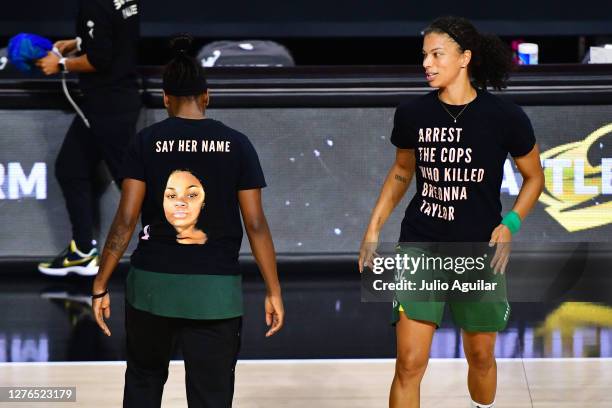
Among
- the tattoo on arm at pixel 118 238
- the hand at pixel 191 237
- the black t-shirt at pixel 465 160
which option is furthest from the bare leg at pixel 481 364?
the tattoo on arm at pixel 118 238

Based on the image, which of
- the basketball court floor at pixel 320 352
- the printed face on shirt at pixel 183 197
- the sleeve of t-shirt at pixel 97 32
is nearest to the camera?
the printed face on shirt at pixel 183 197

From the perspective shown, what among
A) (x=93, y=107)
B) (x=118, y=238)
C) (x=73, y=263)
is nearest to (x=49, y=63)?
(x=93, y=107)

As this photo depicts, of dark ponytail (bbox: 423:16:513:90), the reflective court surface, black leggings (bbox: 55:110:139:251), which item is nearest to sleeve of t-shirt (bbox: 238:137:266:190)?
dark ponytail (bbox: 423:16:513:90)

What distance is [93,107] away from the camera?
6461 millimetres

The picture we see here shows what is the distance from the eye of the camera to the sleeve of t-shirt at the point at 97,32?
20.4 feet

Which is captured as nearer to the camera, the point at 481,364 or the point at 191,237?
the point at 191,237

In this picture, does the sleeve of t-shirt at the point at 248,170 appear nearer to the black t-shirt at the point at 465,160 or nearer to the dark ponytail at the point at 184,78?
the dark ponytail at the point at 184,78

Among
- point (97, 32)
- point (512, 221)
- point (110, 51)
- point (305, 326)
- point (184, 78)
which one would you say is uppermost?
point (184, 78)

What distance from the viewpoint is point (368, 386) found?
16.3 ft

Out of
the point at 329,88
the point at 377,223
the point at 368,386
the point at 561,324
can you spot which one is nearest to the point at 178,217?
the point at 377,223

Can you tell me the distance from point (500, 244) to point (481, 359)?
46 centimetres

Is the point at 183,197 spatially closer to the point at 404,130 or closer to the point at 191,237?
the point at 191,237

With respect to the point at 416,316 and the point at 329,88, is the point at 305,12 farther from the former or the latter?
the point at 416,316

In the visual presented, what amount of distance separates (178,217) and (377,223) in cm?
85
